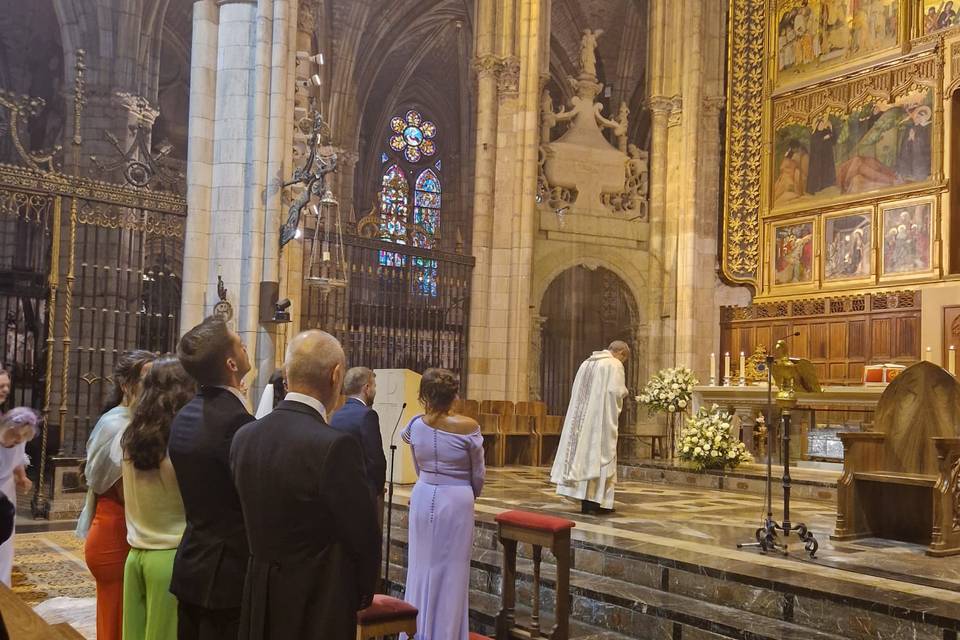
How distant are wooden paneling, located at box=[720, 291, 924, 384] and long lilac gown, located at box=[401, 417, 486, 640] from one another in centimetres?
1114

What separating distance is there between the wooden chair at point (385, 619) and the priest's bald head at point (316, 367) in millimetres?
1617

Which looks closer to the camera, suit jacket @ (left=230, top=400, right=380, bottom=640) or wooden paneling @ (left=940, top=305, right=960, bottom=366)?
suit jacket @ (left=230, top=400, right=380, bottom=640)

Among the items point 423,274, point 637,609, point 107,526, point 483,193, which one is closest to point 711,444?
point 423,274

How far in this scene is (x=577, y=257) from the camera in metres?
17.9

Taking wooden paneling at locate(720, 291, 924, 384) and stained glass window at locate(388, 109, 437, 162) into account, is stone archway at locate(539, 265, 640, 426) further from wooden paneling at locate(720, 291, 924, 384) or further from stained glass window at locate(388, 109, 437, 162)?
stained glass window at locate(388, 109, 437, 162)

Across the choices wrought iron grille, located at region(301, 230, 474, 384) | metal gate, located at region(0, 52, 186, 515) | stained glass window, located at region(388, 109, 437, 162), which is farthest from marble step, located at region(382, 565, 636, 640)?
stained glass window, located at region(388, 109, 437, 162)

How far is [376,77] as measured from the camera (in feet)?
92.2

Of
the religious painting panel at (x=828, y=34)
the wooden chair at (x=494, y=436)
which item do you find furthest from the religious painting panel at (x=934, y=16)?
the wooden chair at (x=494, y=436)

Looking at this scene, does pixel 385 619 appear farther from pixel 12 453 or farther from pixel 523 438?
pixel 523 438

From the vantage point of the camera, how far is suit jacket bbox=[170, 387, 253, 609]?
10.4 ft

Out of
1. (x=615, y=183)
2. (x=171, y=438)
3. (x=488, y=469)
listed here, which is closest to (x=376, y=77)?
(x=615, y=183)

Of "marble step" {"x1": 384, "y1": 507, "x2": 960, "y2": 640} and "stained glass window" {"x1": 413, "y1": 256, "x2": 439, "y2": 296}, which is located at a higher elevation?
"stained glass window" {"x1": 413, "y1": 256, "x2": 439, "y2": 296}

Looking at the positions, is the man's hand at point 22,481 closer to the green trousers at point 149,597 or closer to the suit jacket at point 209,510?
the green trousers at point 149,597

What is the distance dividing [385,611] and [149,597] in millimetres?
1257
